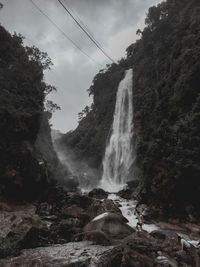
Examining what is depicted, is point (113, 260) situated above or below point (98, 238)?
below

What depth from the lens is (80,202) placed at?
83.0ft

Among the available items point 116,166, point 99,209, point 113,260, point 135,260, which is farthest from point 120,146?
point 135,260

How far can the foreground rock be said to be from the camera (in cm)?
1065

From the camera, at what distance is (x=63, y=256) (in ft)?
39.5

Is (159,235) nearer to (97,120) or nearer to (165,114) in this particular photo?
(165,114)

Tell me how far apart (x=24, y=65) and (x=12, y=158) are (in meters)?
15.3

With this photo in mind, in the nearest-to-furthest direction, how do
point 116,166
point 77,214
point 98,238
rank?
point 98,238 → point 77,214 → point 116,166

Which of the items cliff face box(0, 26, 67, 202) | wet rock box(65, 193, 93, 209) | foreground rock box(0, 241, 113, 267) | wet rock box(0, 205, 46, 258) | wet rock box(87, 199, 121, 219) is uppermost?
cliff face box(0, 26, 67, 202)

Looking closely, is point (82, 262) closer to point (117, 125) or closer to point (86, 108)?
point (117, 125)

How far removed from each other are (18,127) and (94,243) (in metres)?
17.0

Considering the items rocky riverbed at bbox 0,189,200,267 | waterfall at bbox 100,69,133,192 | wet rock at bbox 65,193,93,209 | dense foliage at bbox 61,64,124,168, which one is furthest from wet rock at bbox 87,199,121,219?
dense foliage at bbox 61,64,124,168

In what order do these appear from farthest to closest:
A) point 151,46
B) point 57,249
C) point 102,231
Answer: point 151,46 < point 102,231 < point 57,249

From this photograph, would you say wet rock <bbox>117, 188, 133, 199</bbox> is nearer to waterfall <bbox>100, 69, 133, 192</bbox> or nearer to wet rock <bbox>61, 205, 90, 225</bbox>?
waterfall <bbox>100, 69, 133, 192</bbox>

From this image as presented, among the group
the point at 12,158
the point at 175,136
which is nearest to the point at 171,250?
the point at 175,136
